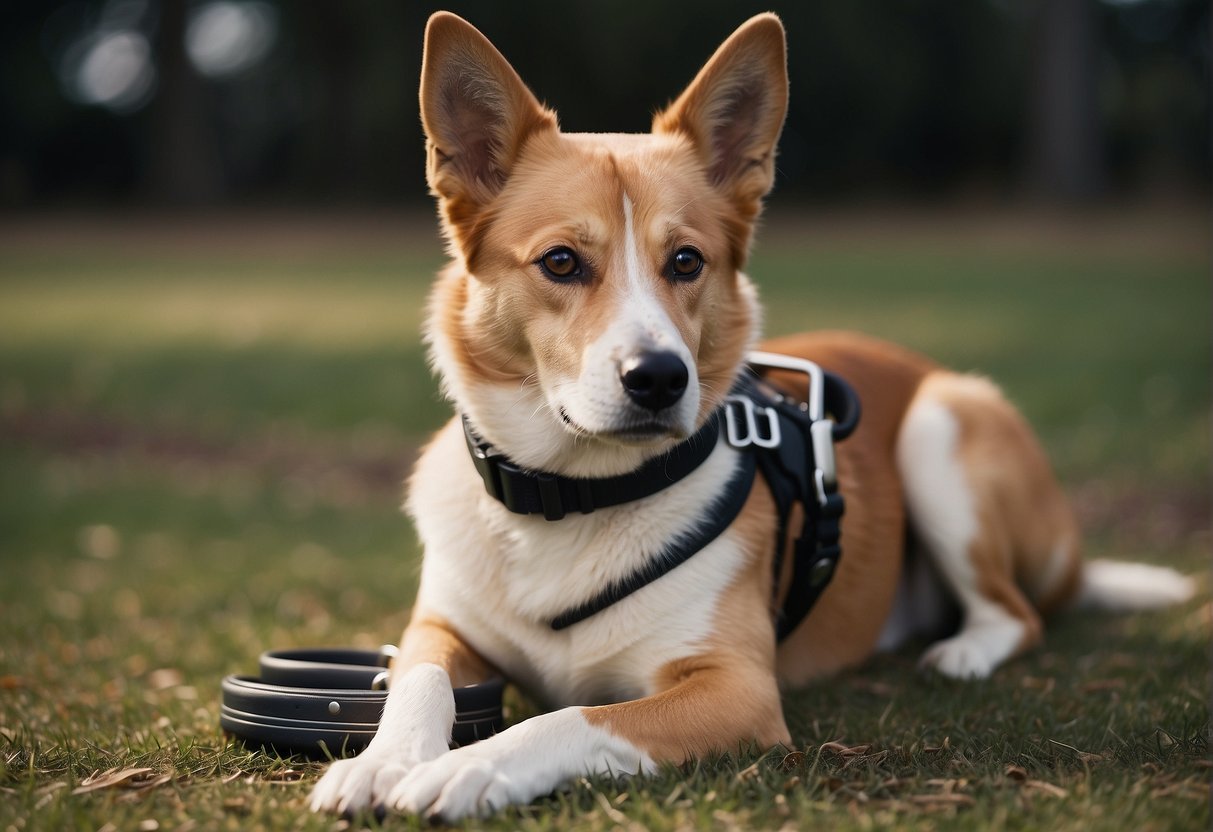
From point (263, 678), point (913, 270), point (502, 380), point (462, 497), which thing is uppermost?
point (502, 380)

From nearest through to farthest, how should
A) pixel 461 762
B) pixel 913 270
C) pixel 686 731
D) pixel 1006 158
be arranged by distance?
pixel 461 762 < pixel 686 731 < pixel 913 270 < pixel 1006 158

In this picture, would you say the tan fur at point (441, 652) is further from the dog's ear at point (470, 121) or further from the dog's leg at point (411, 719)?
the dog's ear at point (470, 121)

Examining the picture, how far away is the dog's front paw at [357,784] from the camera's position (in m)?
2.65

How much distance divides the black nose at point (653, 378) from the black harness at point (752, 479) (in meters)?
0.44

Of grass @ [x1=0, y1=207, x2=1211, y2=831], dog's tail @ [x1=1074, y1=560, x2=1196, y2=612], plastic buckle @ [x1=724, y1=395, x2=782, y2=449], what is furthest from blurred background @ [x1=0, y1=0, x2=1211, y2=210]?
plastic buckle @ [x1=724, y1=395, x2=782, y2=449]

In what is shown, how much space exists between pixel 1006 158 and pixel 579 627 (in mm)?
34971

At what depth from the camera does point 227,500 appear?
27.3 feet

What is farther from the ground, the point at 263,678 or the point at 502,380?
the point at 502,380

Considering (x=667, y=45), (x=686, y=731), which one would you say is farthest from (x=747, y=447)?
(x=667, y=45)

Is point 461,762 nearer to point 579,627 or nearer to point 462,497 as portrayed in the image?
point 579,627

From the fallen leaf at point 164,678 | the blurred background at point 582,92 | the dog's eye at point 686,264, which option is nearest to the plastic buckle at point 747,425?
the dog's eye at point 686,264

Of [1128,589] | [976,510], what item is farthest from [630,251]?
[1128,589]

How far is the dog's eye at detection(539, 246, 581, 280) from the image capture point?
329cm

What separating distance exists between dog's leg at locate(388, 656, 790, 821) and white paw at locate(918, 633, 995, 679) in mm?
1077
